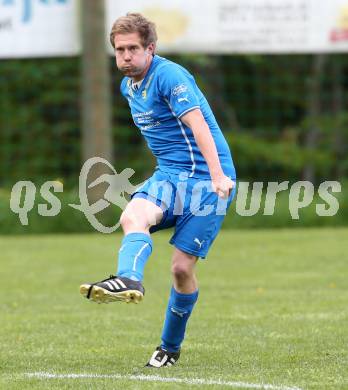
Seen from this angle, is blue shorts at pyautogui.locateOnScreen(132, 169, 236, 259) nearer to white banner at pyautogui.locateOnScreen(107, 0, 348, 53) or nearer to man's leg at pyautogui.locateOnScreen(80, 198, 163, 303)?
man's leg at pyautogui.locateOnScreen(80, 198, 163, 303)

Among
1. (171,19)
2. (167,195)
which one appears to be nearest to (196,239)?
(167,195)

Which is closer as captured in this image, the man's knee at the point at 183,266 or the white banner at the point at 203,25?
the man's knee at the point at 183,266

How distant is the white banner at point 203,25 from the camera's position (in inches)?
607

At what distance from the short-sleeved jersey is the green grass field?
104cm

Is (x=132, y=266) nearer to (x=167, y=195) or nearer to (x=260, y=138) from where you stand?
(x=167, y=195)

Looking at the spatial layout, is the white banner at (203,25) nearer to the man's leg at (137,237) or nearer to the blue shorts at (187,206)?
the blue shorts at (187,206)

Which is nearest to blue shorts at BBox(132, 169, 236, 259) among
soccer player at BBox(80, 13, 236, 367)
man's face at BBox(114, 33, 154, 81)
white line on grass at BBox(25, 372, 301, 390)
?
soccer player at BBox(80, 13, 236, 367)

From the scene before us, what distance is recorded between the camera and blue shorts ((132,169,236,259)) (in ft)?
18.2

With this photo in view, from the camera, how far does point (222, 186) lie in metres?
5.27

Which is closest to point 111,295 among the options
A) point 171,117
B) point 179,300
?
point 179,300

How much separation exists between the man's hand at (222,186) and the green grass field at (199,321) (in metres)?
0.87

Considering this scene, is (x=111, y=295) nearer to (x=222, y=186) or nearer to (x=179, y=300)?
(x=222, y=186)

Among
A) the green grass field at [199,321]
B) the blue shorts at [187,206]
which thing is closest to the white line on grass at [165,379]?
the green grass field at [199,321]

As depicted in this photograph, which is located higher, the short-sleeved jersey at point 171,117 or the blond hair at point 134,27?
the blond hair at point 134,27
